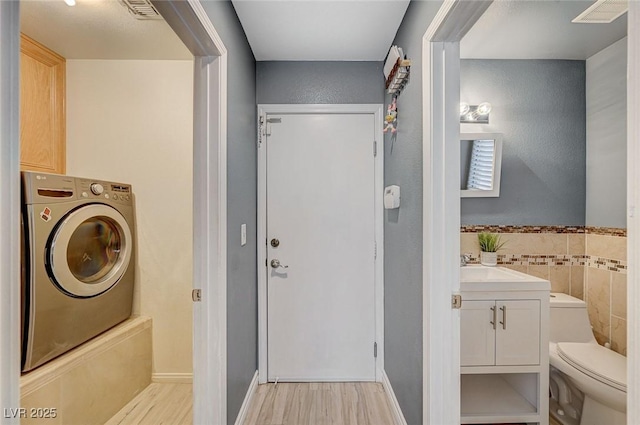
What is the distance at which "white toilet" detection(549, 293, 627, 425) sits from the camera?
5.57ft

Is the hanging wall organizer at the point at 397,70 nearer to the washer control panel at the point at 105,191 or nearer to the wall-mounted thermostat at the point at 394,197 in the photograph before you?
the wall-mounted thermostat at the point at 394,197

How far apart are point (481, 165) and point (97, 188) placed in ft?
8.21

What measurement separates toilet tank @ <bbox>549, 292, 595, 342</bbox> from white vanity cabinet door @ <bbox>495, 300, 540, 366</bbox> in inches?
20.2

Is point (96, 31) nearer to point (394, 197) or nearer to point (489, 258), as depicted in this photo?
point (394, 197)

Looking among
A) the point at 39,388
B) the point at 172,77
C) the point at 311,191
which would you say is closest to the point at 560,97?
the point at 311,191

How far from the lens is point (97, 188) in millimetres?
2092

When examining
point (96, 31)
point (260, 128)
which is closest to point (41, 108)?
point (96, 31)

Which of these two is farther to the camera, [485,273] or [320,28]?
[485,273]

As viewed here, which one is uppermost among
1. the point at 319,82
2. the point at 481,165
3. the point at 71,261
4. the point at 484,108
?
the point at 319,82

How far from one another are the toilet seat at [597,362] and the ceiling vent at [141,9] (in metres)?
2.81

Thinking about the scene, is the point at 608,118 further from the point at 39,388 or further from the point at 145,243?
the point at 39,388

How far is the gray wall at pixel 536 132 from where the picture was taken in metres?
2.46

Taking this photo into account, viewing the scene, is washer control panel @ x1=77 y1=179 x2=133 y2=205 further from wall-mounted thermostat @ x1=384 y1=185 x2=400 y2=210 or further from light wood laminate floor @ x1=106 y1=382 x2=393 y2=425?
wall-mounted thermostat @ x1=384 y1=185 x2=400 y2=210

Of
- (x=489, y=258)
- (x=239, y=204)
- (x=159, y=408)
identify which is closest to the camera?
(x=239, y=204)
